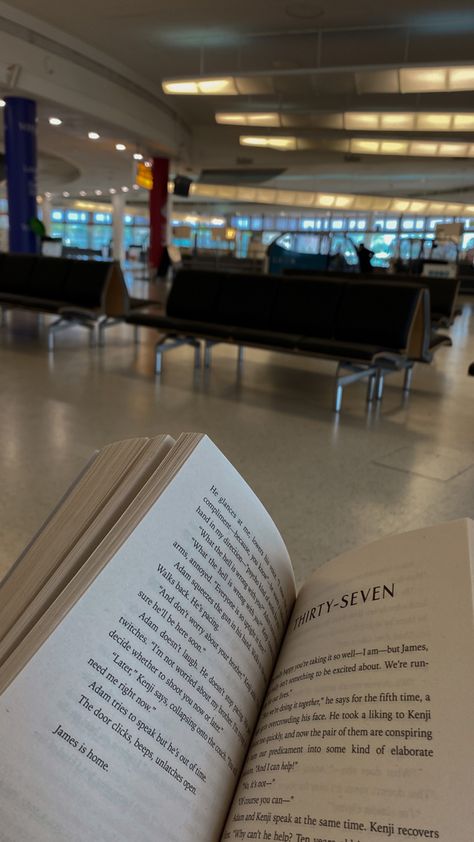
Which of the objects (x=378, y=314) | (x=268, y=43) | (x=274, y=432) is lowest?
(x=274, y=432)

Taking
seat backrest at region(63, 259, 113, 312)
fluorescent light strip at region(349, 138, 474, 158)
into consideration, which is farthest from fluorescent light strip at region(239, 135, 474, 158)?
seat backrest at region(63, 259, 113, 312)

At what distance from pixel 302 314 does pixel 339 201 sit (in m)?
18.2

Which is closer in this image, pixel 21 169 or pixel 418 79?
pixel 418 79

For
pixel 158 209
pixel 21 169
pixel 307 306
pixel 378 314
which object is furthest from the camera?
pixel 158 209

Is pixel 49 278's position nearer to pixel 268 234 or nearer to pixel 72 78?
pixel 72 78

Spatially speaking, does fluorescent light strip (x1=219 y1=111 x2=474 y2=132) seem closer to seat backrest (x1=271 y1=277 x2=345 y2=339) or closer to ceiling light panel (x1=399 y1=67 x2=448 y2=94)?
ceiling light panel (x1=399 y1=67 x2=448 y2=94)

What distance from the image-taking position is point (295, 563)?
229 cm

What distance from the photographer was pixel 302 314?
17.5 ft

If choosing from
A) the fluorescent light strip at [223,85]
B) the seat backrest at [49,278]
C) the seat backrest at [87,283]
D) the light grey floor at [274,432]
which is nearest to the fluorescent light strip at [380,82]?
the fluorescent light strip at [223,85]

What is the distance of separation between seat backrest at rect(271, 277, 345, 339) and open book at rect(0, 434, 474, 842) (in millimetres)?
4763

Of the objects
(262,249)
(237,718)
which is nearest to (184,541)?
(237,718)

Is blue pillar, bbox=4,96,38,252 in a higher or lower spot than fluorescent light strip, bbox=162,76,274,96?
lower

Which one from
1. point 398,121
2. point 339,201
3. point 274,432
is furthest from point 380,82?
point 339,201

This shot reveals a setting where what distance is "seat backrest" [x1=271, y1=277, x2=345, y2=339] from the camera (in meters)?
5.21
